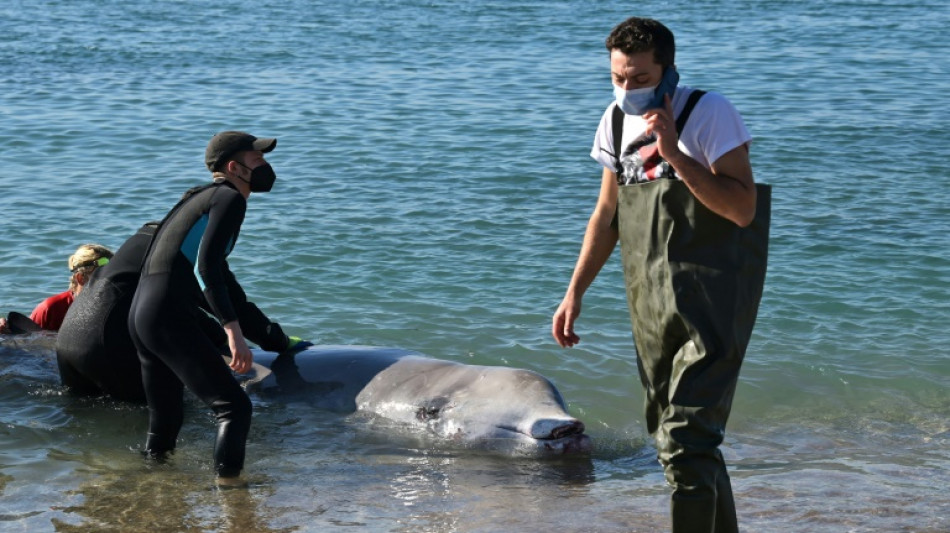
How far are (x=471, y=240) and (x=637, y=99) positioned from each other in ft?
25.0

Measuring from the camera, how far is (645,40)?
4.38 meters

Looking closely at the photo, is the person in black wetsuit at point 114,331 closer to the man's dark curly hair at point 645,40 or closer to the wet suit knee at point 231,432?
the wet suit knee at point 231,432

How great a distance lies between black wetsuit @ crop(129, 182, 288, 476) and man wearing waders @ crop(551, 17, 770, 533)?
2.25 meters

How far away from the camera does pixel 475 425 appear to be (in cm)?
712

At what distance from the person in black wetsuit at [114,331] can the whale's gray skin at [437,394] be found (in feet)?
0.88

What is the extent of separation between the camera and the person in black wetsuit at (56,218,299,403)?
755cm

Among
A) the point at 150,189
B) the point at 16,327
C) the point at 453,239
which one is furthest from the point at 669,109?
the point at 150,189

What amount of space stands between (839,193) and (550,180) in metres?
2.97

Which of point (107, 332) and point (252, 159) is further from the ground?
point (252, 159)

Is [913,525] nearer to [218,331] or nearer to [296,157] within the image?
[218,331]

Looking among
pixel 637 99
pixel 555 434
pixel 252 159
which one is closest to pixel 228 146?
pixel 252 159

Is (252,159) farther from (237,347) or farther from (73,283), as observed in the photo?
(73,283)

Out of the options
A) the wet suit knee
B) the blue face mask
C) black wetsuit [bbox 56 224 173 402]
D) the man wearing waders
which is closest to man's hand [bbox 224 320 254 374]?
the wet suit knee

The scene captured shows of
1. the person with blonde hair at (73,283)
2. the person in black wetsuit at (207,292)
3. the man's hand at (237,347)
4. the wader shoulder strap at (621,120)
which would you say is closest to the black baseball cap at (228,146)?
the person in black wetsuit at (207,292)
